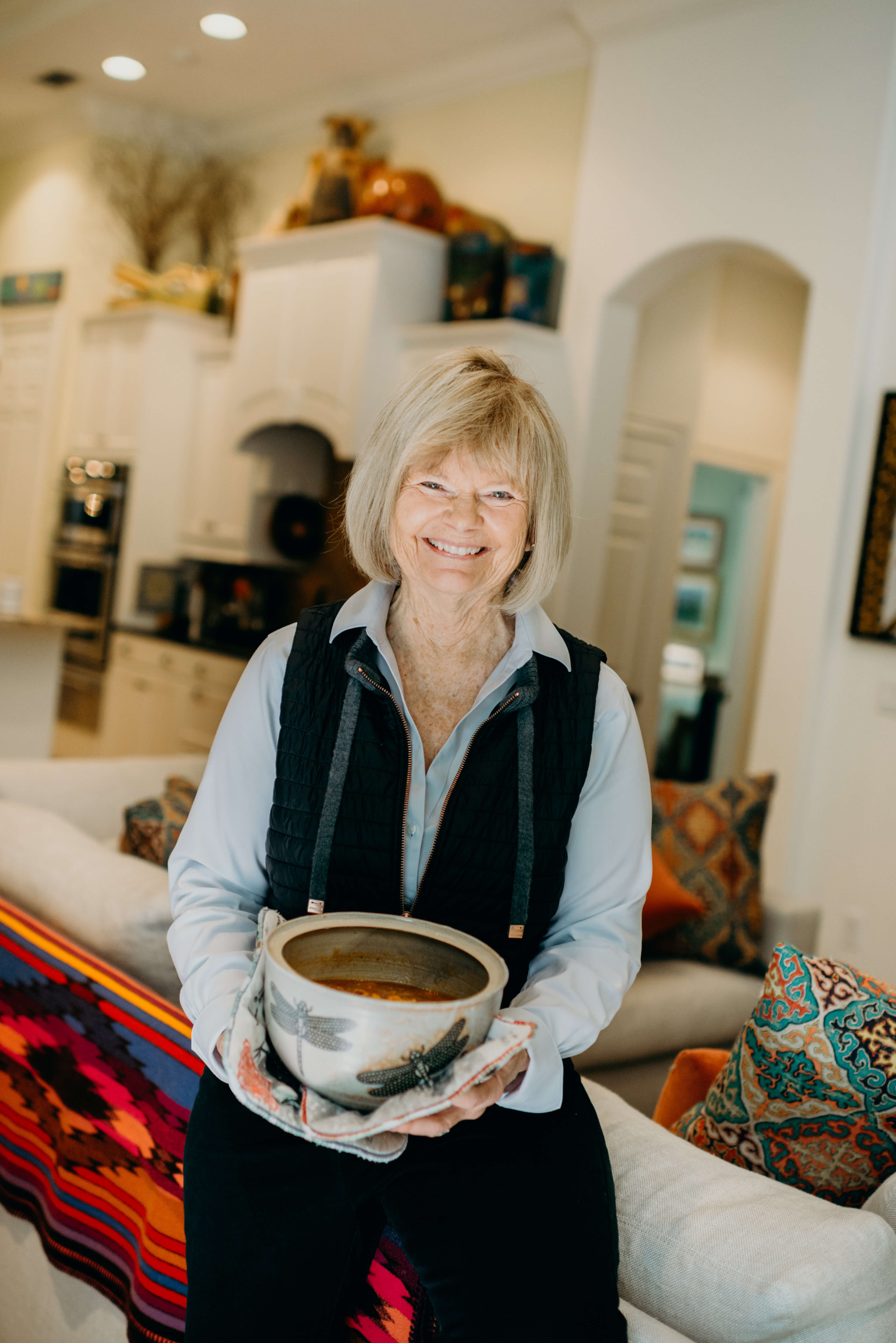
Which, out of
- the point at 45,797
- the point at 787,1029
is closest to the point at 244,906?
the point at 787,1029

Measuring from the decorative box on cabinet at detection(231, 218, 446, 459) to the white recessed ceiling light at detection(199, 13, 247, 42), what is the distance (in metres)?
0.84

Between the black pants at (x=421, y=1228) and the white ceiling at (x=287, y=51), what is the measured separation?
13.2 feet

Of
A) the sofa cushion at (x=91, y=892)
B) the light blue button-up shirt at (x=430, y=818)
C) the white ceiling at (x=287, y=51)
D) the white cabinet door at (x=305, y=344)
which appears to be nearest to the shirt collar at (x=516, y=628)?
the light blue button-up shirt at (x=430, y=818)

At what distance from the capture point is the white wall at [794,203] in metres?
3.60

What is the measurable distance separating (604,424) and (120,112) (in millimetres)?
3666

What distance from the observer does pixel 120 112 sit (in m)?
6.36

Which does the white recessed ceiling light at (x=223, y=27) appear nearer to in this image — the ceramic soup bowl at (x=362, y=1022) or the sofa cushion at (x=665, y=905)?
the sofa cushion at (x=665, y=905)

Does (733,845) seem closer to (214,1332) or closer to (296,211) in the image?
(214,1332)

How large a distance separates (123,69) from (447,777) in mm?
5665

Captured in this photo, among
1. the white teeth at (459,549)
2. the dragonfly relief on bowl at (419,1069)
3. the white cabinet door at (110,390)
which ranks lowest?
the dragonfly relief on bowl at (419,1069)

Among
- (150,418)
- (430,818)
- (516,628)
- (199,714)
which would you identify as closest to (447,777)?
(430,818)

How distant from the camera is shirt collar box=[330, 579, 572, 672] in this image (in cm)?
129

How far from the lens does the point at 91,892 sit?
5.68 feet

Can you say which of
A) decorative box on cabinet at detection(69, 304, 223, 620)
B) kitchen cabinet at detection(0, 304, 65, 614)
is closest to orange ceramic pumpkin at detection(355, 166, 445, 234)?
decorative box on cabinet at detection(69, 304, 223, 620)
